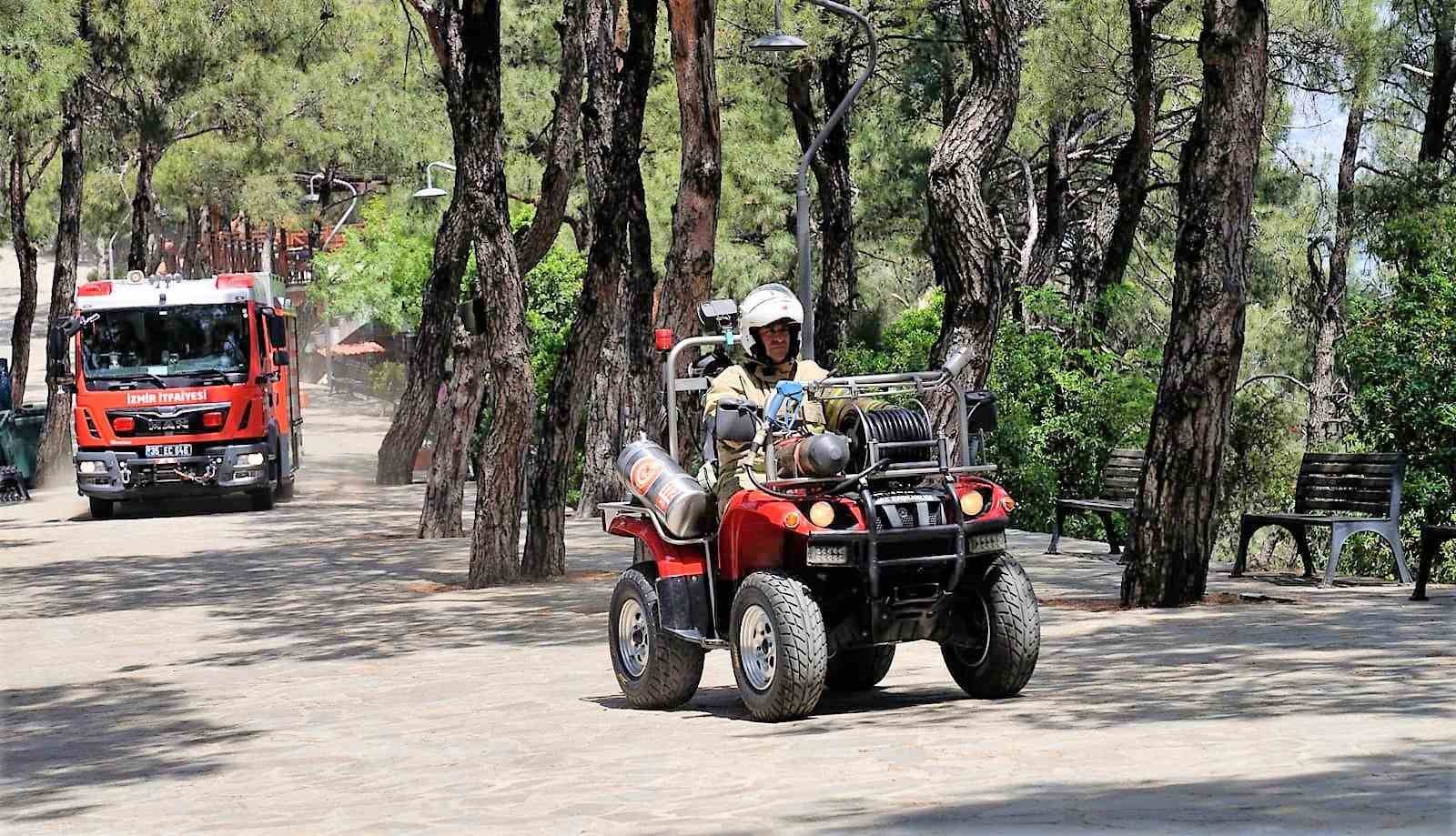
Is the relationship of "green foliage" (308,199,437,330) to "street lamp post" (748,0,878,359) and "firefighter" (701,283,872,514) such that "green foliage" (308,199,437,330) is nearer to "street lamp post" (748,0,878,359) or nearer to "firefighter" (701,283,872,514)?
"street lamp post" (748,0,878,359)

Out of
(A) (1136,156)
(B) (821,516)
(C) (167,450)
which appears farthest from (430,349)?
(B) (821,516)

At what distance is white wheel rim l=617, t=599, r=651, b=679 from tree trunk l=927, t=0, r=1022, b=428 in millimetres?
5992

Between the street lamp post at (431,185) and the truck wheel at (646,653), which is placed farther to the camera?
the street lamp post at (431,185)

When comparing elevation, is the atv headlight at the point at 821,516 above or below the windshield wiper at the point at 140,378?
below

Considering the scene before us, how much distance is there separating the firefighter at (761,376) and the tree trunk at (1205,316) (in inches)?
185

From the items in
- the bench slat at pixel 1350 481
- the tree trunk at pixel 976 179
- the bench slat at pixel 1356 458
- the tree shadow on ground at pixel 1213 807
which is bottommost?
the tree shadow on ground at pixel 1213 807

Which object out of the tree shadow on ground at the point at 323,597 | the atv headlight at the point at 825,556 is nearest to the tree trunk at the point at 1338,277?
the tree shadow on ground at the point at 323,597

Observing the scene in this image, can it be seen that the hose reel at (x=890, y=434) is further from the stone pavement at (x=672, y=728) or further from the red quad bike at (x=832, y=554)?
the stone pavement at (x=672, y=728)

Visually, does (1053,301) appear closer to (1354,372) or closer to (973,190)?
(1354,372)

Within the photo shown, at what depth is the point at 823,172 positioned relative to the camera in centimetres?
3148

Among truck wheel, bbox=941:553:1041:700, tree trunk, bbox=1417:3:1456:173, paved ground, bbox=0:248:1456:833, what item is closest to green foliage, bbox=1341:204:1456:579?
paved ground, bbox=0:248:1456:833

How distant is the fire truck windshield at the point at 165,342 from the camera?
2720 cm

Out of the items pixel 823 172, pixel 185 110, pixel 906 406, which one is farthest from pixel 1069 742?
pixel 185 110

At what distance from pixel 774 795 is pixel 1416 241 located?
14.4 metres
